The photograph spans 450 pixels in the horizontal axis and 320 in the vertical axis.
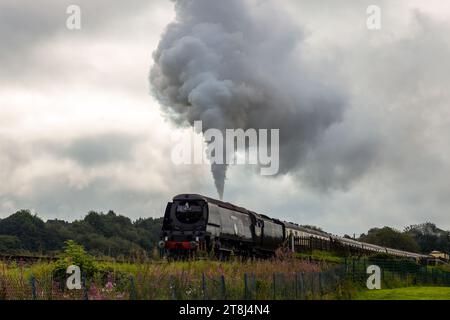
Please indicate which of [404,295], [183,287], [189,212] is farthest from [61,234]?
[183,287]

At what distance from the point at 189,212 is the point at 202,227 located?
54.6 inches

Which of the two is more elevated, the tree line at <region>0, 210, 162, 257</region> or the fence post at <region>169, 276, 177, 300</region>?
the tree line at <region>0, 210, 162, 257</region>

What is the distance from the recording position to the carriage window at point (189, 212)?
3186 centimetres

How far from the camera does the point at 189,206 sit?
32438mm

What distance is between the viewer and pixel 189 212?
32.2m

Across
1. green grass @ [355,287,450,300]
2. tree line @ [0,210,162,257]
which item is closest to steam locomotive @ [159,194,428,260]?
green grass @ [355,287,450,300]

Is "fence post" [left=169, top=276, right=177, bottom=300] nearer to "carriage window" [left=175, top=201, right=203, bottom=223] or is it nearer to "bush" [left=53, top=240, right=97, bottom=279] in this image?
"bush" [left=53, top=240, right=97, bottom=279]

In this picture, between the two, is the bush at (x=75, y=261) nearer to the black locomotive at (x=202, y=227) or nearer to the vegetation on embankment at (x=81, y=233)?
the black locomotive at (x=202, y=227)

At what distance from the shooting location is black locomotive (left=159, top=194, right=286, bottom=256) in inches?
1228

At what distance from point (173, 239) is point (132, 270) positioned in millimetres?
13728

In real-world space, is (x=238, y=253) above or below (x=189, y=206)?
below

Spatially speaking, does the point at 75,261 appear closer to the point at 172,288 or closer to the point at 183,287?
the point at 183,287
